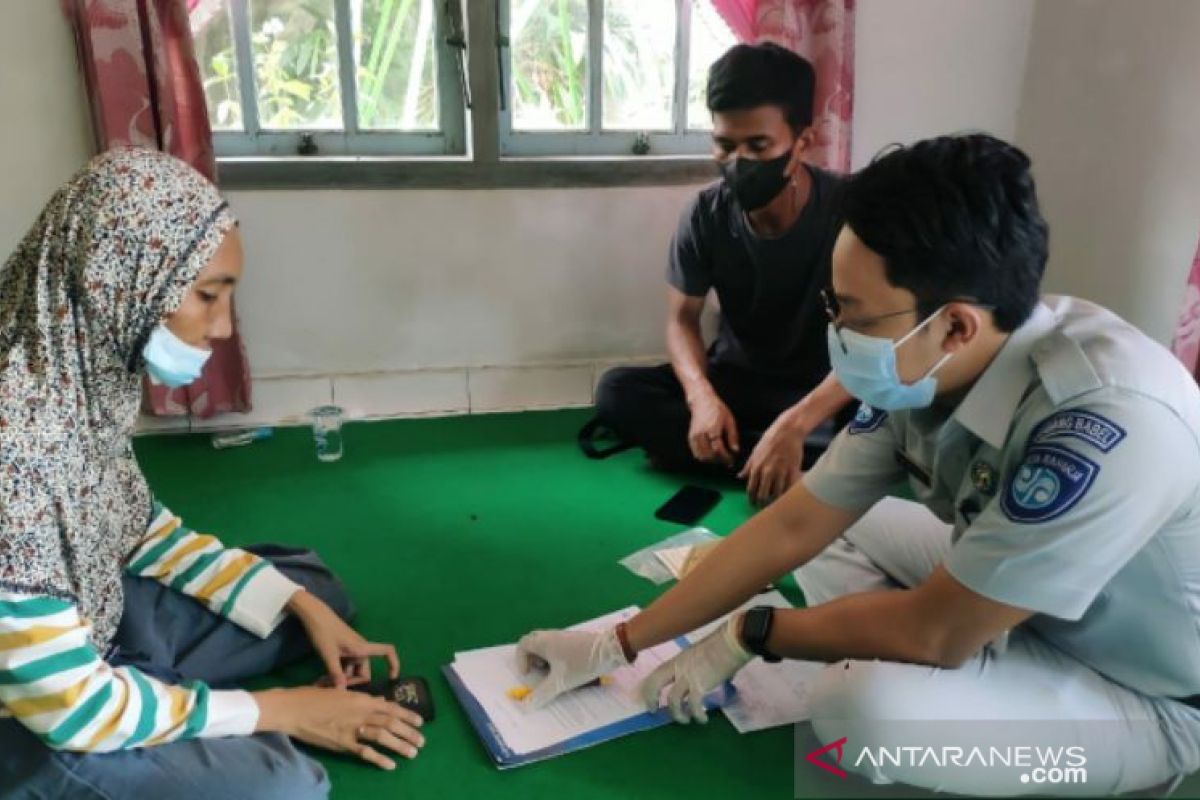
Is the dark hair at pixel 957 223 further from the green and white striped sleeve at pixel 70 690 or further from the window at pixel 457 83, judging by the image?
the window at pixel 457 83

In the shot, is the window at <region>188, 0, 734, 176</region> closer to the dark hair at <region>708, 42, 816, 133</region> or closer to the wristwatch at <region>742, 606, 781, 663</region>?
the dark hair at <region>708, 42, 816, 133</region>

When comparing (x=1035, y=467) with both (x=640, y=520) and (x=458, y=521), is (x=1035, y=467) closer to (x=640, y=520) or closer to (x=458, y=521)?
(x=640, y=520)

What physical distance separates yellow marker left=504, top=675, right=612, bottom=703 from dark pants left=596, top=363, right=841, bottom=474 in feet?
2.95

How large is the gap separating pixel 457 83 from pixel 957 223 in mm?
1893

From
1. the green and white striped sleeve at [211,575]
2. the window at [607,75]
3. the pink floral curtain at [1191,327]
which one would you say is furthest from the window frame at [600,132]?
the green and white striped sleeve at [211,575]

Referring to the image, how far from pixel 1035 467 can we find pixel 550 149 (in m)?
1.98

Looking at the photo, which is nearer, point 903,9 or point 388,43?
point 388,43

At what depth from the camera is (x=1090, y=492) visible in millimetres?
956

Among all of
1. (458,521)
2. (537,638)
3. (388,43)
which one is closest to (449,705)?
(537,638)

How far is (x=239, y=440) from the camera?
246cm

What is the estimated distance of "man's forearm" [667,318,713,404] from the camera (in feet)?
7.59

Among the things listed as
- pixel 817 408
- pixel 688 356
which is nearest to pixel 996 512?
pixel 817 408

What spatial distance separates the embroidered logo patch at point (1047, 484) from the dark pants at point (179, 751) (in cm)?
90

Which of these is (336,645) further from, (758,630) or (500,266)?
(500,266)
